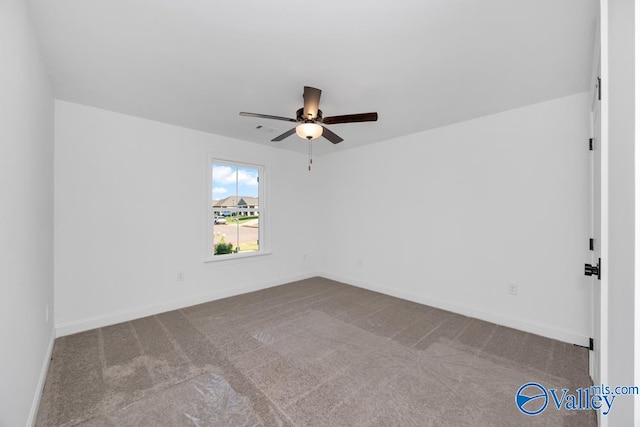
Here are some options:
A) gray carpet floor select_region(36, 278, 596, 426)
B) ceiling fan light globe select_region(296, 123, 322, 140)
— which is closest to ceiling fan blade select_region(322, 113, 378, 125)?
ceiling fan light globe select_region(296, 123, 322, 140)

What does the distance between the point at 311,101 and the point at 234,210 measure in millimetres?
2662

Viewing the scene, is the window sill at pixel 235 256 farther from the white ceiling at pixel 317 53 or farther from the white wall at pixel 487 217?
the white ceiling at pixel 317 53

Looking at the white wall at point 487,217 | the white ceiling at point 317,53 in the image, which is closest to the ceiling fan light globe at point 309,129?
the white ceiling at point 317,53

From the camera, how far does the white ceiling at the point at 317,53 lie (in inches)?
66.6

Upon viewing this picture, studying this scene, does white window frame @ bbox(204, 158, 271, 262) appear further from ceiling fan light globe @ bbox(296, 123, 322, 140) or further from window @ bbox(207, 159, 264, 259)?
ceiling fan light globe @ bbox(296, 123, 322, 140)

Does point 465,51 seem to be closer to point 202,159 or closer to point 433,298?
point 433,298

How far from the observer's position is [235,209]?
180 inches

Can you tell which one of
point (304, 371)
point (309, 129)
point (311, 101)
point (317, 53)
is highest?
point (317, 53)

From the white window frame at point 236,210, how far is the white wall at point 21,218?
1.89 m

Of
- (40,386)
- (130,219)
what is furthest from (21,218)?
(130,219)

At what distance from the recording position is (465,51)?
2.08 metres

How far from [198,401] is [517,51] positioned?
3609 mm

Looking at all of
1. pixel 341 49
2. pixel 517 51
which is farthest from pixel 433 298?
pixel 341 49

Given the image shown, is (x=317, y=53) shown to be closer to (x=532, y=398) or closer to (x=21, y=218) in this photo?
(x=21, y=218)
